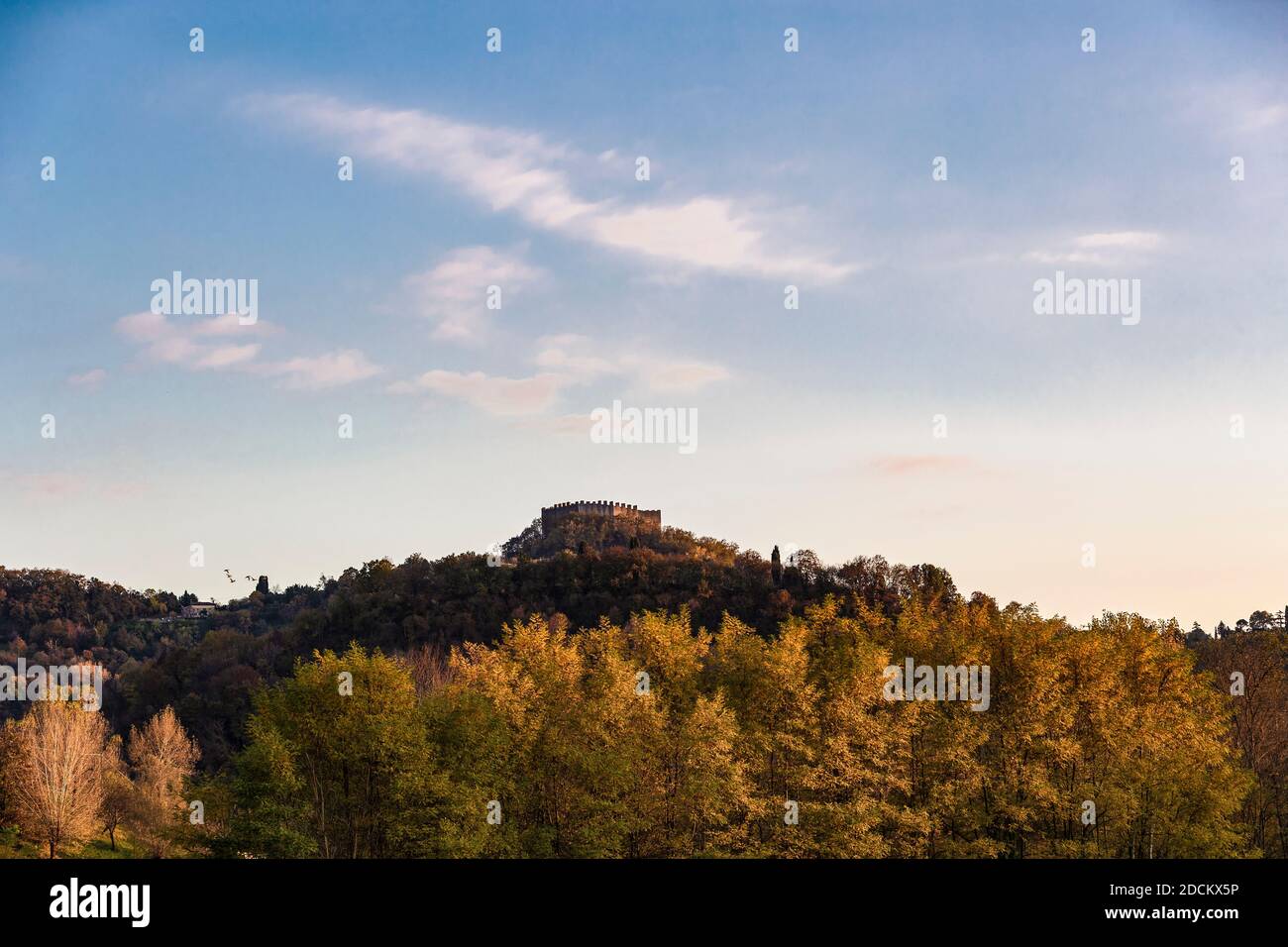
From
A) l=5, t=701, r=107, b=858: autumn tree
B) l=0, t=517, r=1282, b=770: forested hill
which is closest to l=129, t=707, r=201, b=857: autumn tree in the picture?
l=5, t=701, r=107, b=858: autumn tree

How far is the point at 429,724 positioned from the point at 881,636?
33141mm

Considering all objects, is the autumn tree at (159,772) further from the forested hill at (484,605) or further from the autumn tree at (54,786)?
the forested hill at (484,605)

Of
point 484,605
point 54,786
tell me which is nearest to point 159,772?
point 54,786

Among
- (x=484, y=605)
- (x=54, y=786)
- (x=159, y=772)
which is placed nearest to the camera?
(x=54, y=786)

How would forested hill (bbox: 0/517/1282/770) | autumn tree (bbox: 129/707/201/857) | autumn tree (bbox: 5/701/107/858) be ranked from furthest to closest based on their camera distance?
forested hill (bbox: 0/517/1282/770), autumn tree (bbox: 129/707/201/857), autumn tree (bbox: 5/701/107/858)

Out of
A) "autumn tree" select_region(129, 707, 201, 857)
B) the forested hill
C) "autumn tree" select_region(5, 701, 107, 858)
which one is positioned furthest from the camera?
the forested hill

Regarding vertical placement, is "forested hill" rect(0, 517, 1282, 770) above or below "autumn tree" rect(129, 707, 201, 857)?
above

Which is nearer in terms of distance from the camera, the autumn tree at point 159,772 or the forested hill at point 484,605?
the autumn tree at point 159,772

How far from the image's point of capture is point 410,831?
64.4 metres

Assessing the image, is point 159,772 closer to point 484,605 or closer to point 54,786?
point 54,786

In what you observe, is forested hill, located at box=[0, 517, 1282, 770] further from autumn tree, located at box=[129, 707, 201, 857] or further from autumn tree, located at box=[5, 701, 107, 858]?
autumn tree, located at box=[5, 701, 107, 858]

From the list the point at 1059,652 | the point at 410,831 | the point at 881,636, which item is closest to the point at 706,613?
the point at 881,636

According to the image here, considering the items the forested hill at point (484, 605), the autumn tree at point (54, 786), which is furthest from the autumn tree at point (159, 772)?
the forested hill at point (484, 605)
